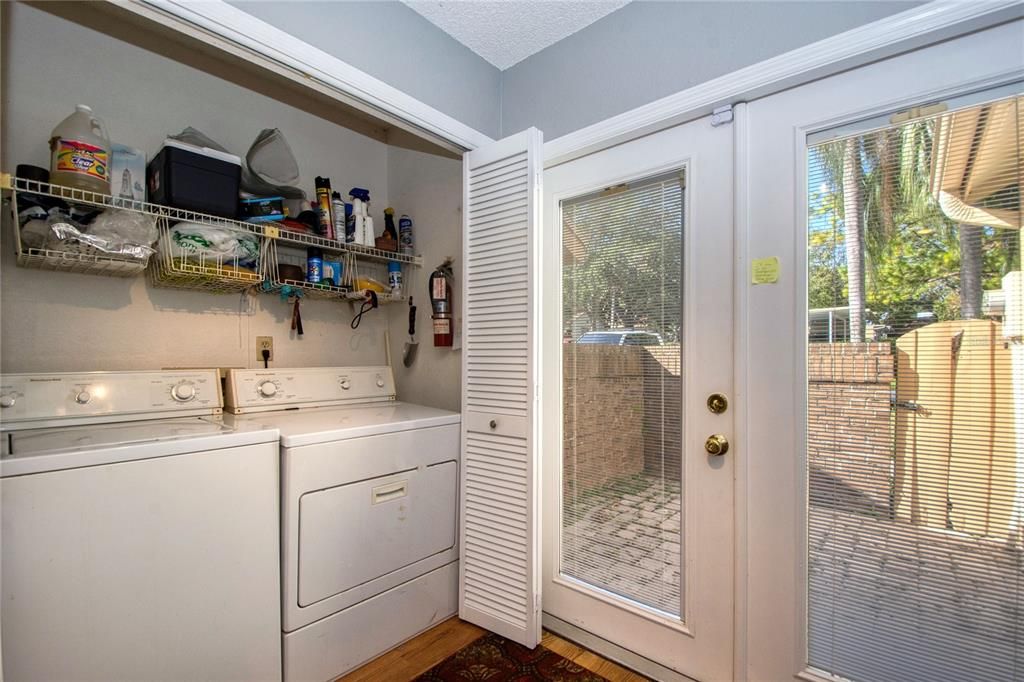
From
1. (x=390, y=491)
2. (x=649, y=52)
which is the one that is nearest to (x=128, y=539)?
(x=390, y=491)

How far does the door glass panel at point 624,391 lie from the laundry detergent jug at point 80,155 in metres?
1.64

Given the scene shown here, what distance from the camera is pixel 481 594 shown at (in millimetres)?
1898

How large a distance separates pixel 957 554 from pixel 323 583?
6.08 ft

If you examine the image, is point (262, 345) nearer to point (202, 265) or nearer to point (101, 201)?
point (202, 265)

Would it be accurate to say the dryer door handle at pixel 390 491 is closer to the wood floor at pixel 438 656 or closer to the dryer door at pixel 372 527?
the dryer door at pixel 372 527

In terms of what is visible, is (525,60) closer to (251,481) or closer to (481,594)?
(251,481)

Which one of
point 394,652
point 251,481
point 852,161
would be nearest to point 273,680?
point 394,652

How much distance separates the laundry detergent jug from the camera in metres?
1.45

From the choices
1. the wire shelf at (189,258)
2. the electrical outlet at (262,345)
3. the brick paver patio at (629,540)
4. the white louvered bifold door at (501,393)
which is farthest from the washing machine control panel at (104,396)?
the brick paver patio at (629,540)

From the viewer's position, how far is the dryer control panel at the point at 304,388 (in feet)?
6.17

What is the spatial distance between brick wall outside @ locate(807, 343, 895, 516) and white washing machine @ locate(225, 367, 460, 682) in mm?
1330

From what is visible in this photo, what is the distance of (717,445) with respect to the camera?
4.93 ft

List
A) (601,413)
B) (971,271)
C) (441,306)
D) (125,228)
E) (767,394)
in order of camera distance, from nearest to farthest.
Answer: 1. (971,271)
2. (767,394)
3. (125,228)
4. (601,413)
5. (441,306)

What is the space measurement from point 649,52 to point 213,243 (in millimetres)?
1776
